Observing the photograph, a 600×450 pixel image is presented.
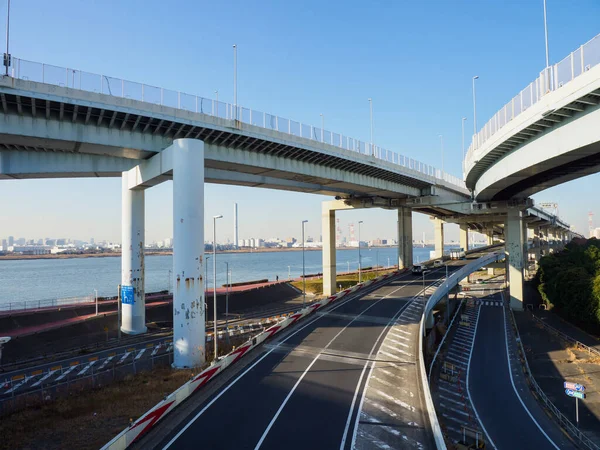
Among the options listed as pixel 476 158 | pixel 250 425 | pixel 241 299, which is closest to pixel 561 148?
pixel 476 158

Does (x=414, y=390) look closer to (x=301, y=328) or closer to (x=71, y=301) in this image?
(x=301, y=328)

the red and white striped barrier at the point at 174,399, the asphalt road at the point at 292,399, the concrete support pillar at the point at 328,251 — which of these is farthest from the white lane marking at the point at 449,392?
the concrete support pillar at the point at 328,251

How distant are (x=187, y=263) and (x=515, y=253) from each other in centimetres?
4885

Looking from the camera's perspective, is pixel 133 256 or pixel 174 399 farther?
pixel 133 256

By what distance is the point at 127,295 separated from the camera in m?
33.2

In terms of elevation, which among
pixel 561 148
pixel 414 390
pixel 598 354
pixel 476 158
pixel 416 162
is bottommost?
pixel 598 354

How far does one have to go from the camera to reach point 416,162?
52125mm

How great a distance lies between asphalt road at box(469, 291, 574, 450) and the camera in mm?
21062

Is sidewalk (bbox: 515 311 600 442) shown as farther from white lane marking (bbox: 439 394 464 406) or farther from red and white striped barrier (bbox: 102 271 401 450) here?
red and white striped barrier (bbox: 102 271 401 450)

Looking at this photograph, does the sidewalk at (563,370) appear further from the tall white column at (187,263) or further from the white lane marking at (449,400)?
the tall white column at (187,263)

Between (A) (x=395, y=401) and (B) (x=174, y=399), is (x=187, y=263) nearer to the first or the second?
(B) (x=174, y=399)

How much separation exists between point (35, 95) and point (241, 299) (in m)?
38.1

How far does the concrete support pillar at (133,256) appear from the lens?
32875mm

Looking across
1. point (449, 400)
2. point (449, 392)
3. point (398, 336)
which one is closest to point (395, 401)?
point (398, 336)
